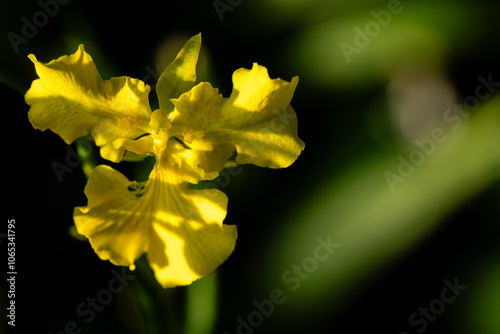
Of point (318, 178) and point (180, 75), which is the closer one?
point (180, 75)

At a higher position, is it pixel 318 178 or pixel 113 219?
pixel 113 219

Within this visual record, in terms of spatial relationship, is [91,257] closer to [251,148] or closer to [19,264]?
[19,264]

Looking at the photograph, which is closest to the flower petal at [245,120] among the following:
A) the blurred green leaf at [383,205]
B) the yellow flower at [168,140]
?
the yellow flower at [168,140]

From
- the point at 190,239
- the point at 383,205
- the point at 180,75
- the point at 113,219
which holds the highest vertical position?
the point at 180,75

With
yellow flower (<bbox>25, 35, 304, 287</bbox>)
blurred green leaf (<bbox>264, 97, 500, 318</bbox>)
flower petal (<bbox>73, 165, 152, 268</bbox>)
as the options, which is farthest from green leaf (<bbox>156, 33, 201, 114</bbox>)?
blurred green leaf (<bbox>264, 97, 500, 318</bbox>)

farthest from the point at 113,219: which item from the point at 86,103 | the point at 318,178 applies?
the point at 318,178

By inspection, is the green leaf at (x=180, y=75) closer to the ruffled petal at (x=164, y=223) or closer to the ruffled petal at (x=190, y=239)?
the ruffled petal at (x=164, y=223)

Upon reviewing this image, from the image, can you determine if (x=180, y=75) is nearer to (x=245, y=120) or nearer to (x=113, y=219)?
(x=245, y=120)

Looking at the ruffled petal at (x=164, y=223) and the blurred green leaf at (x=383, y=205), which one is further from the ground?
the ruffled petal at (x=164, y=223)
